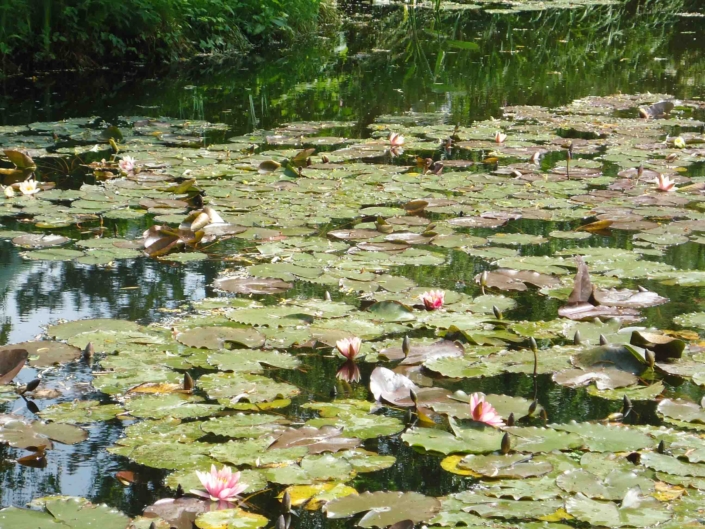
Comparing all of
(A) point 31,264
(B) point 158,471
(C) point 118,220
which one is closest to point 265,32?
(C) point 118,220

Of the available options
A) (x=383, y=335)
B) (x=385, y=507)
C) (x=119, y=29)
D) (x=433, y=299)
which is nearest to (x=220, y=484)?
(x=385, y=507)

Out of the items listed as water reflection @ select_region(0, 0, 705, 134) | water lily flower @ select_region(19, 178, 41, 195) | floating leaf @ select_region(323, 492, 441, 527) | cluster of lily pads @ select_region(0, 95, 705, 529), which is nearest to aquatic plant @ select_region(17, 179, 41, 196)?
water lily flower @ select_region(19, 178, 41, 195)

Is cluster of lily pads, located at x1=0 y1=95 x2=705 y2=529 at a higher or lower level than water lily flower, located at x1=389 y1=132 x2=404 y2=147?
lower

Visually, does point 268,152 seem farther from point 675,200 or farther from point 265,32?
point 265,32

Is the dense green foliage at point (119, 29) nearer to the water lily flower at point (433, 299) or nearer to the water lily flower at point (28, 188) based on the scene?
the water lily flower at point (28, 188)

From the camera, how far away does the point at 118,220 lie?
433 cm

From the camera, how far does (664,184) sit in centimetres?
467

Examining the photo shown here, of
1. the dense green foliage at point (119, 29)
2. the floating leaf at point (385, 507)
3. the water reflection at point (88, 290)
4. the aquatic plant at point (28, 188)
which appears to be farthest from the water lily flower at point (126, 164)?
the dense green foliage at point (119, 29)

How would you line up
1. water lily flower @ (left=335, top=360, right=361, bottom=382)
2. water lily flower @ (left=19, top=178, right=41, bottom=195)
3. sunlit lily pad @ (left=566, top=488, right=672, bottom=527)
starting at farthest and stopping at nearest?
water lily flower @ (left=19, top=178, right=41, bottom=195)
water lily flower @ (left=335, top=360, right=361, bottom=382)
sunlit lily pad @ (left=566, top=488, right=672, bottom=527)

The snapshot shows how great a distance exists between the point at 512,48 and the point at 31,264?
31.4 feet

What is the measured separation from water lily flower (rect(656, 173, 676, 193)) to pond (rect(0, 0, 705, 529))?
0.01 m

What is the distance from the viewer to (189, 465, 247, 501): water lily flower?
1878 millimetres

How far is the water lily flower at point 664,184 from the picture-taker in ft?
15.3

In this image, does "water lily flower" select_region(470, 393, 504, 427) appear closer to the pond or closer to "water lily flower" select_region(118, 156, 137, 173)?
the pond
